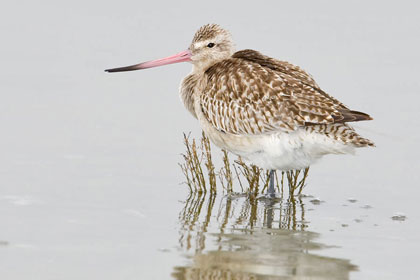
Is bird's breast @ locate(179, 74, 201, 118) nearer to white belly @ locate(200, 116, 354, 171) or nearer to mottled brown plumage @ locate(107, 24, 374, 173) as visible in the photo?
mottled brown plumage @ locate(107, 24, 374, 173)

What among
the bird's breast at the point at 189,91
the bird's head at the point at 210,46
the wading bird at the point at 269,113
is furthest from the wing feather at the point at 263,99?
the bird's head at the point at 210,46

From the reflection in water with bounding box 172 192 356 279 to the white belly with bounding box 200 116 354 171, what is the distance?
57cm

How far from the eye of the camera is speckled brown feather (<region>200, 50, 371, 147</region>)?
9992 millimetres

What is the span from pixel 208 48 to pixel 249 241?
391 cm

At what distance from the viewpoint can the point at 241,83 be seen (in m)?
10.6

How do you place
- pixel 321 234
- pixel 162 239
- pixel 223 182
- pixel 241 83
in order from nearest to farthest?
pixel 162 239 → pixel 321 234 → pixel 241 83 → pixel 223 182

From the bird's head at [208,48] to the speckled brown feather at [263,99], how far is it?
58 centimetres

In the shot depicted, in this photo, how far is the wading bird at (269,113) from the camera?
32.6 ft

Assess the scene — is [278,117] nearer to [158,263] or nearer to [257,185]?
[257,185]

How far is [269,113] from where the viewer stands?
10273mm

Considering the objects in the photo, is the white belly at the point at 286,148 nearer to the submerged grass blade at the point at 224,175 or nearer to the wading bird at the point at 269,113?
the wading bird at the point at 269,113

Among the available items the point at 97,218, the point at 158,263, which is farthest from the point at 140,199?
the point at 158,263

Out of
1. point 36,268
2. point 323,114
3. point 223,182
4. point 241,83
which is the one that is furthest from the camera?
point 223,182

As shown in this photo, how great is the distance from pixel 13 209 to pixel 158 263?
251cm
